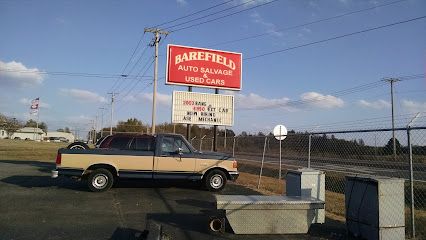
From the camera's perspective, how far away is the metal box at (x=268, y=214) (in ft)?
26.4

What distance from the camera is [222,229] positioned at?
822cm

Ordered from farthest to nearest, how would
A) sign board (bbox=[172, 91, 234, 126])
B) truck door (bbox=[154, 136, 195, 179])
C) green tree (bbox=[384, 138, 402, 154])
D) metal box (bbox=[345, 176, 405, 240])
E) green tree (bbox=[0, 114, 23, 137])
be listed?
green tree (bbox=[0, 114, 23, 137]) → sign board (bbox=[172, 91, 234, 126]) → truck door (bbox=[154, 136, 195, 179]) → green tree (bbox=[384, 138, 402, 154]) → metal box (bbox=[345, 176, 405, 240])

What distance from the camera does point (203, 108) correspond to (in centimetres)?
2064

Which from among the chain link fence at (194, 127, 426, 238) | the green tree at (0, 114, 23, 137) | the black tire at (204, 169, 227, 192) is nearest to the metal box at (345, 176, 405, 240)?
the chain link fence at (194, 127, 426, 238)

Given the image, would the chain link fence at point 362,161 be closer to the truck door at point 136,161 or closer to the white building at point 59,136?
the truck door at point 136,161

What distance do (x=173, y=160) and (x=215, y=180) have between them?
152 cm

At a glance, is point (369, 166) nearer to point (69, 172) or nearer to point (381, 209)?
point (381, 209)

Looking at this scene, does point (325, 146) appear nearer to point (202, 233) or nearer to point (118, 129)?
point (202, 233)

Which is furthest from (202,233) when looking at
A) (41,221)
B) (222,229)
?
(41,221)

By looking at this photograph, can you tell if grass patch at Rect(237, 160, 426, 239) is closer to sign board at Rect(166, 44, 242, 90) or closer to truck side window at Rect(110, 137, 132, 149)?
truck side window at Rect(110, 137, 132, 149)

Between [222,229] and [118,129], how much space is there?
329 ft

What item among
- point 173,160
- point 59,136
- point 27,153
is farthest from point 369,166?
point 59,136

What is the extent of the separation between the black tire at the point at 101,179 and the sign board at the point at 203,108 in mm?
6950

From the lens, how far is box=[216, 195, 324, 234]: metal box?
804 cm
